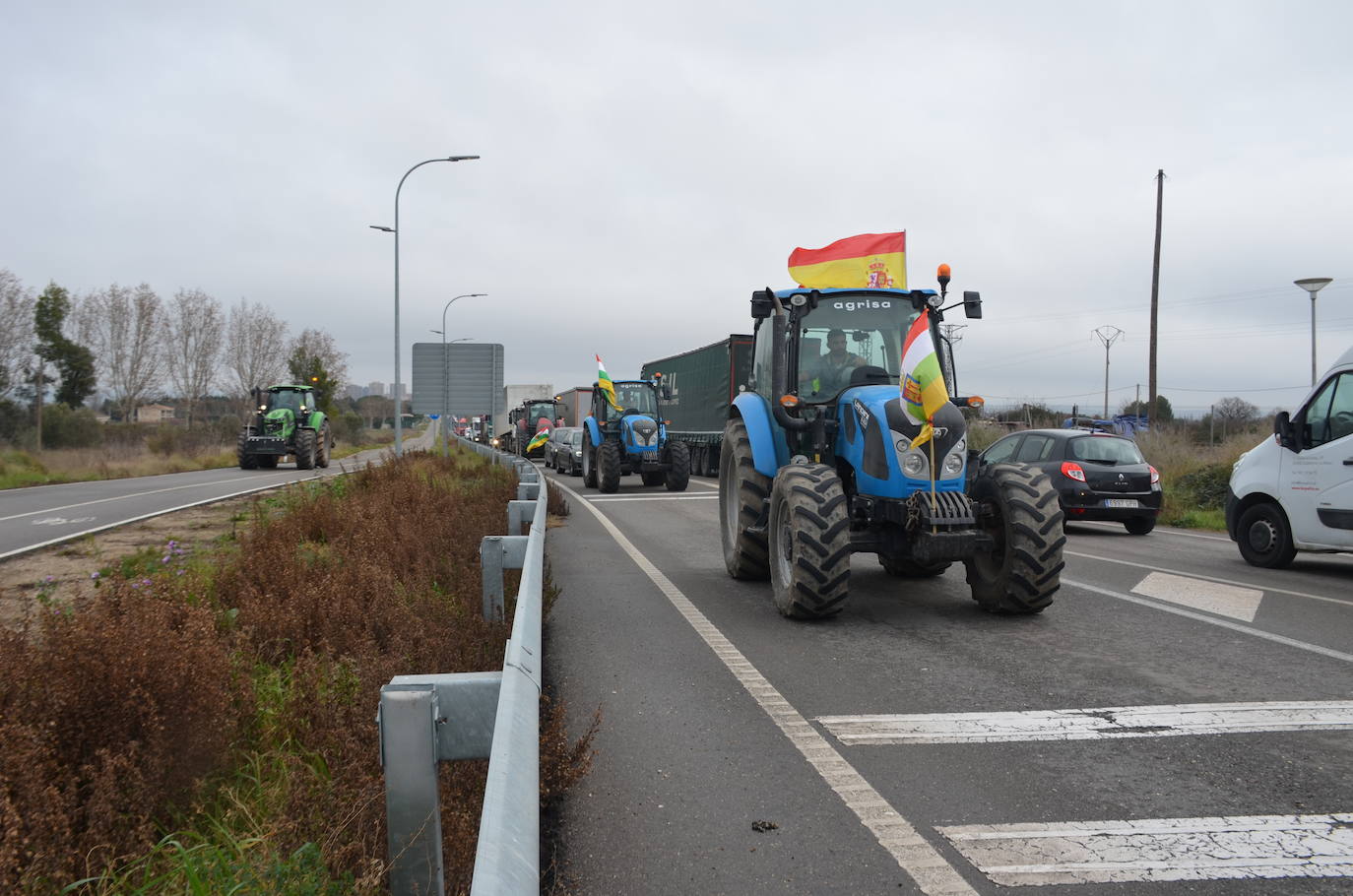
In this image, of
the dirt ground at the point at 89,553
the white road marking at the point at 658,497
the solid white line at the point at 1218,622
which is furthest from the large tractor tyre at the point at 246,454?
the solid white line at the point at 1218,622

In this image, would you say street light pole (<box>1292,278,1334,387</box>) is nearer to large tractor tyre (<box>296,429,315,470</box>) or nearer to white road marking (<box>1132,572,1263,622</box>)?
white road marking (<box>1132,572,1263,622</box>)

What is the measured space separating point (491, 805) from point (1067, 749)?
3268mm

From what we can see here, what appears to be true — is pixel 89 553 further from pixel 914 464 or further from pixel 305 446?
pixel 305 446

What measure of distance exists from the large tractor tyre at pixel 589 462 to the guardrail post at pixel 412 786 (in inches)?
793

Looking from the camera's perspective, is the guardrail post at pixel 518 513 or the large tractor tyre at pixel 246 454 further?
the large tractor tyre at pixel 246 454

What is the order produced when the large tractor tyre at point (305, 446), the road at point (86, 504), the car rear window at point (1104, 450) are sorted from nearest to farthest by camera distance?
the road at point (86, 504), the car rear window at point (1104, 450), the large tractor tyre at point (305, 446)

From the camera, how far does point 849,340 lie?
793cm

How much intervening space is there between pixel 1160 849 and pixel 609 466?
699 inches

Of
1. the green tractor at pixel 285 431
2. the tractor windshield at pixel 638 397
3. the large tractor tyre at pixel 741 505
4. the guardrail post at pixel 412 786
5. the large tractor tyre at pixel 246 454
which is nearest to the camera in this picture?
the guardrail post at pixel 412 786

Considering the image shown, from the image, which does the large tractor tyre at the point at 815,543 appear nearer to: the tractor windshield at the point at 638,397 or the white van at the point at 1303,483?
the white van at the point at 1303,483

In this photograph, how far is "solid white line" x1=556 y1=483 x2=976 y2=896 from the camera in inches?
118

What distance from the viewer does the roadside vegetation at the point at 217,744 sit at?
2.60 m

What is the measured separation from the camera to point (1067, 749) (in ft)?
13.6

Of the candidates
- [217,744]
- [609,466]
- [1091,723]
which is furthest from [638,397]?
[217,744]
